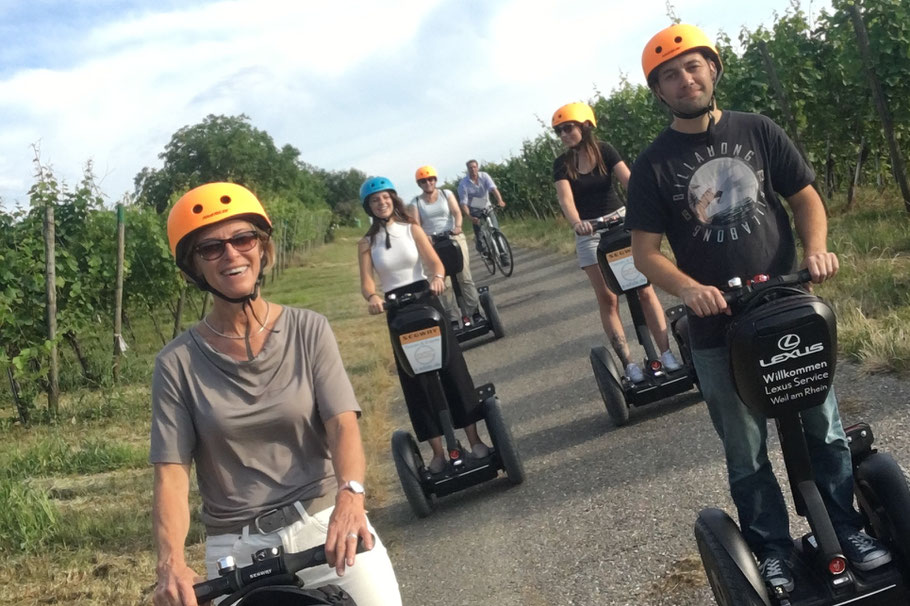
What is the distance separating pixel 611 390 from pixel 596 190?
158 centimetres

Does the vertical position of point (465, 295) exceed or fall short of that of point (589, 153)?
it falls short

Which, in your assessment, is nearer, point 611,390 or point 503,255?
point 611,390

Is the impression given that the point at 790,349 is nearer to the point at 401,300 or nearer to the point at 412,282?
the point at 401,300

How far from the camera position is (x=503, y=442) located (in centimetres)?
600

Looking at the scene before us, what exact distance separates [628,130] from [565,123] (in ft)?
60.6

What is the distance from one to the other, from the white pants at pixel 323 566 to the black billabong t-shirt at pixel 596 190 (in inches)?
189

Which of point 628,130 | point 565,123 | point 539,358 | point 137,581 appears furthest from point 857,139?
point 137,581

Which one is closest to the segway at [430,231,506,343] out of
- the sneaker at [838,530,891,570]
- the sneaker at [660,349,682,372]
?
the sneaker at [660,349,682,372]

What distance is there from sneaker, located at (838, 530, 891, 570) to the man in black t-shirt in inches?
3.2

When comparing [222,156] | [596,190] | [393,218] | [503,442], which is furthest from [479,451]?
[222,156]

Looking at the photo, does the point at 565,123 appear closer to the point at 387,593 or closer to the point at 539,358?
the point at 539,358

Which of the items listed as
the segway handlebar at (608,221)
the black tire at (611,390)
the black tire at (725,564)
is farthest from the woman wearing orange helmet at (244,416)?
the segway handlebar at (608,221)

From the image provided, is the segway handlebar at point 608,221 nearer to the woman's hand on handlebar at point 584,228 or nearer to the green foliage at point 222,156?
the woman's hand on handlebar at point 584,228

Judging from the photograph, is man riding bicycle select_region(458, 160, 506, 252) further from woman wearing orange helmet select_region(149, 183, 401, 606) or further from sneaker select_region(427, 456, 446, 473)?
woman wearing orange helmet select_region(149, 183, 401, 606)
